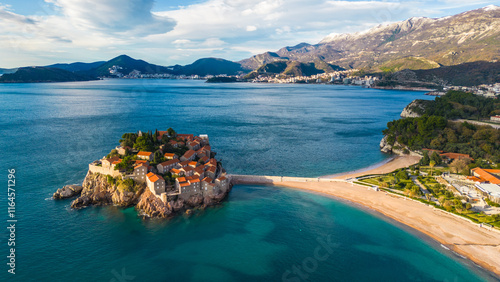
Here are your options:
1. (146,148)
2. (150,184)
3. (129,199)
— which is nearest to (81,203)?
(129,199)

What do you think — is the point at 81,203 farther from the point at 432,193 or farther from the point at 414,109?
the point at 414,109

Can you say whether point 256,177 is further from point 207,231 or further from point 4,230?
point 4,230

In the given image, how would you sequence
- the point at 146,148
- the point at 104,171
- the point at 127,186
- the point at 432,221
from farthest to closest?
the point at 146,148 → the point at 104,171 → the point at 127,186 → the point at 432,221

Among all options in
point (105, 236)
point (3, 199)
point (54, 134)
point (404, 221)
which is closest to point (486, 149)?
point (404, 221)

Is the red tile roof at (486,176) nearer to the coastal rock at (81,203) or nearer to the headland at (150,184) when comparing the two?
the headland at (150,184)

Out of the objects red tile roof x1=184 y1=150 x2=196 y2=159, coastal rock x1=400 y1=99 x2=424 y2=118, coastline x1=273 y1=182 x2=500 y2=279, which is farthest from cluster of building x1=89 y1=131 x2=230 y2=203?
coastal rock x1=400 y1=99 x2=424 y2=118

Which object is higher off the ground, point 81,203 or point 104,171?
point 104,171
